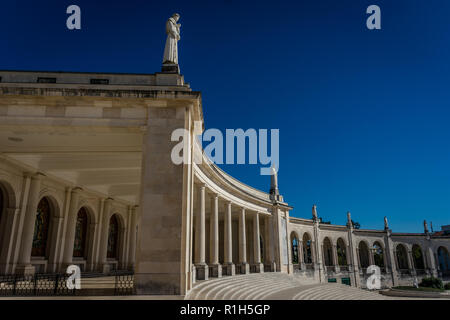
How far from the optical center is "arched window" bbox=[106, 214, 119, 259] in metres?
32.1

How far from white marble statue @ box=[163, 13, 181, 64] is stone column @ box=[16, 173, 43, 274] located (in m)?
13.1

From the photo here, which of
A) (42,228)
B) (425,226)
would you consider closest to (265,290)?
(42,228)

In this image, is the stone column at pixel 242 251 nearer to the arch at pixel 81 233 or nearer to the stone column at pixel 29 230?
the arch at pixel 81 233

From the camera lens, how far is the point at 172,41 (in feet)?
50.6

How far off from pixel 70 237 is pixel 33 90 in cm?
1538

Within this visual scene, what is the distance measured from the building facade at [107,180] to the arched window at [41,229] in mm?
75

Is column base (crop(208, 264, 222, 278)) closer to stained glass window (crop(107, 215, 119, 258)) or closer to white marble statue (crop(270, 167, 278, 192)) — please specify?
stained glass window (crop(107, 215, 119, 258))

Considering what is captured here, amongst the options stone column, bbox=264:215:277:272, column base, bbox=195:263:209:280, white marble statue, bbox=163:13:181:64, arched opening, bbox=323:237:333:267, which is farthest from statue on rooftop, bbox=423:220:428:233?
white marble statue, bbox=163:13:181:64

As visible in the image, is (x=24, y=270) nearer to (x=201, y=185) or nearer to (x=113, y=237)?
(x=201, y=185)

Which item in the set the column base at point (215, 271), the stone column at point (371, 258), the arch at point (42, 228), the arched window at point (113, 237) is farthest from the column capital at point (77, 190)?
the stone column at point (371, 258)
